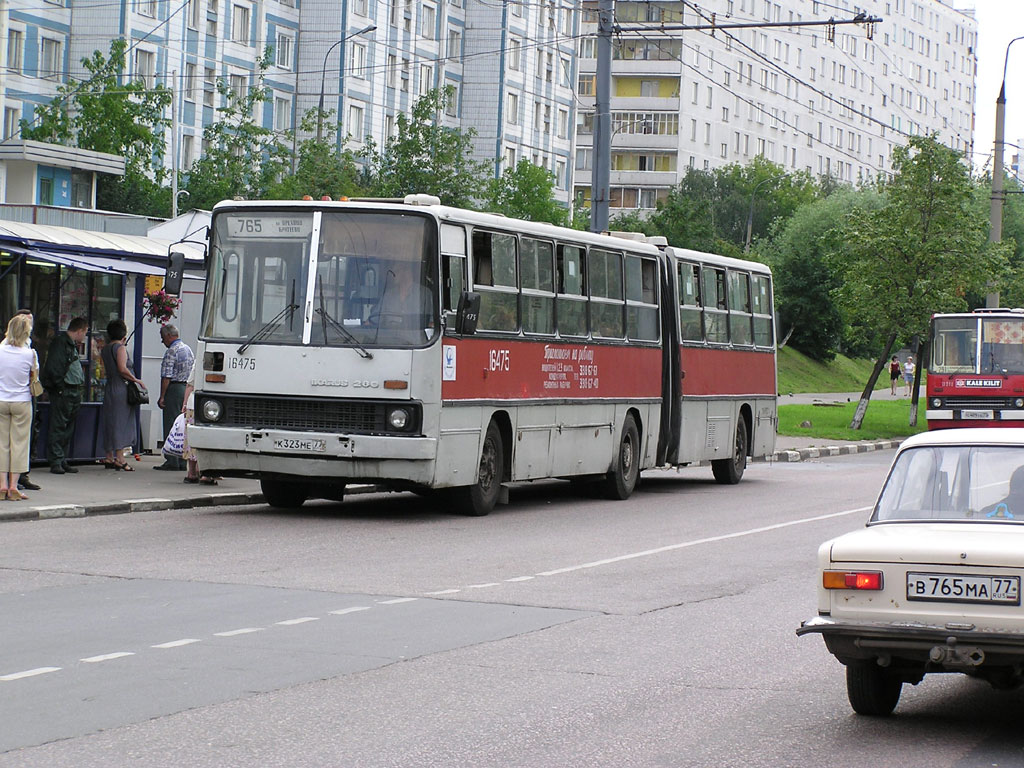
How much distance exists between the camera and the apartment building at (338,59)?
66.3 meters

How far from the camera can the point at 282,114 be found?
7906 cm

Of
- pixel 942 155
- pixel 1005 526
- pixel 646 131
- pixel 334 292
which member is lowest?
pixel 1005 526

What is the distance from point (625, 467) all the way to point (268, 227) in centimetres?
651

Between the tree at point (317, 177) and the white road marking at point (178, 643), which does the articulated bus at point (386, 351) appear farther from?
the tree at point (317, 177)

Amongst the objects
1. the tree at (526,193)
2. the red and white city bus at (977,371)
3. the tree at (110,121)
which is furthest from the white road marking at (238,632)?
the tree at (526,193)

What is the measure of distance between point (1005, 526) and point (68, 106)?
59310 millimetres

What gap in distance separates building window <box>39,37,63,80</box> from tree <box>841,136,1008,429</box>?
1311 inches

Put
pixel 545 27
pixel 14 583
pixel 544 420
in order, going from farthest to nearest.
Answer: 1. pixel 545 27
2. pixel 544 420
3. pixel 14 583

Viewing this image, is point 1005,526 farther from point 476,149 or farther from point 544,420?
point 476,149

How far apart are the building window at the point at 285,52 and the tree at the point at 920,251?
3822 centimetres

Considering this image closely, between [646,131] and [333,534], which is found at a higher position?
[646,131]

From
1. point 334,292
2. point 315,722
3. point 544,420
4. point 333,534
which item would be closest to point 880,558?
point 315,722

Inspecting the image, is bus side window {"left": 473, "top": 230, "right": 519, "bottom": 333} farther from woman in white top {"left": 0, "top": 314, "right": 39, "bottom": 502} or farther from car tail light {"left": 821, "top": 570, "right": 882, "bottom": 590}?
car tail light {"left": 821, "top": 570, "right": 882, "bottom": 590}

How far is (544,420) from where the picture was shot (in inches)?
776
